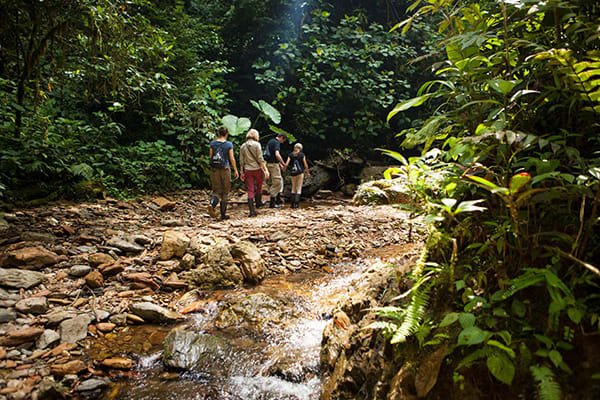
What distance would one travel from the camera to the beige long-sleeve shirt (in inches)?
294

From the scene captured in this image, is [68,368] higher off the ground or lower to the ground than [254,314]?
higher

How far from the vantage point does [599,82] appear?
130 centimetres

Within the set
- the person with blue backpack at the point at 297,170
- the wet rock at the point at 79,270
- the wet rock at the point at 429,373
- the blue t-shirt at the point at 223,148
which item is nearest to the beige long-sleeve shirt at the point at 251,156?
the blue t-shirt at the point at 223,148

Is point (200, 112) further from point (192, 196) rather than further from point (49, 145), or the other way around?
point (49, 145)

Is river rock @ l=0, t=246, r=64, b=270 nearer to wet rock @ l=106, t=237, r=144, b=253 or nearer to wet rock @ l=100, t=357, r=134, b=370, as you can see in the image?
wet rock @ l=106, t=237, r=144, b=253

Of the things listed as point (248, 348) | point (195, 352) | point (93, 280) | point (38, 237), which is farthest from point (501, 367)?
point (38, 237)

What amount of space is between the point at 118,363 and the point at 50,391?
500mm

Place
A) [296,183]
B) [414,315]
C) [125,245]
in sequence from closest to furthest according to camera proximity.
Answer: [414,315]
[125,245]
[296,183]

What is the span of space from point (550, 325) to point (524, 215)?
0.51m

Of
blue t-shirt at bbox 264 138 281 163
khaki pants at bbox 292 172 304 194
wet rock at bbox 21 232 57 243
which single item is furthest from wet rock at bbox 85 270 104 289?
khaki pants at bbox 292 172 304 194

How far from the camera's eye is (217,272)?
14.3ft

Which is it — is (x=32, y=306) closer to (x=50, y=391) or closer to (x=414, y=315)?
(x=50, y=391)

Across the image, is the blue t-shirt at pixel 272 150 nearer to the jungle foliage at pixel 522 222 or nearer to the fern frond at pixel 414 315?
the jungle foliage at pixel 522 222

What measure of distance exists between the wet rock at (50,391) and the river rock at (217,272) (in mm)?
1992
